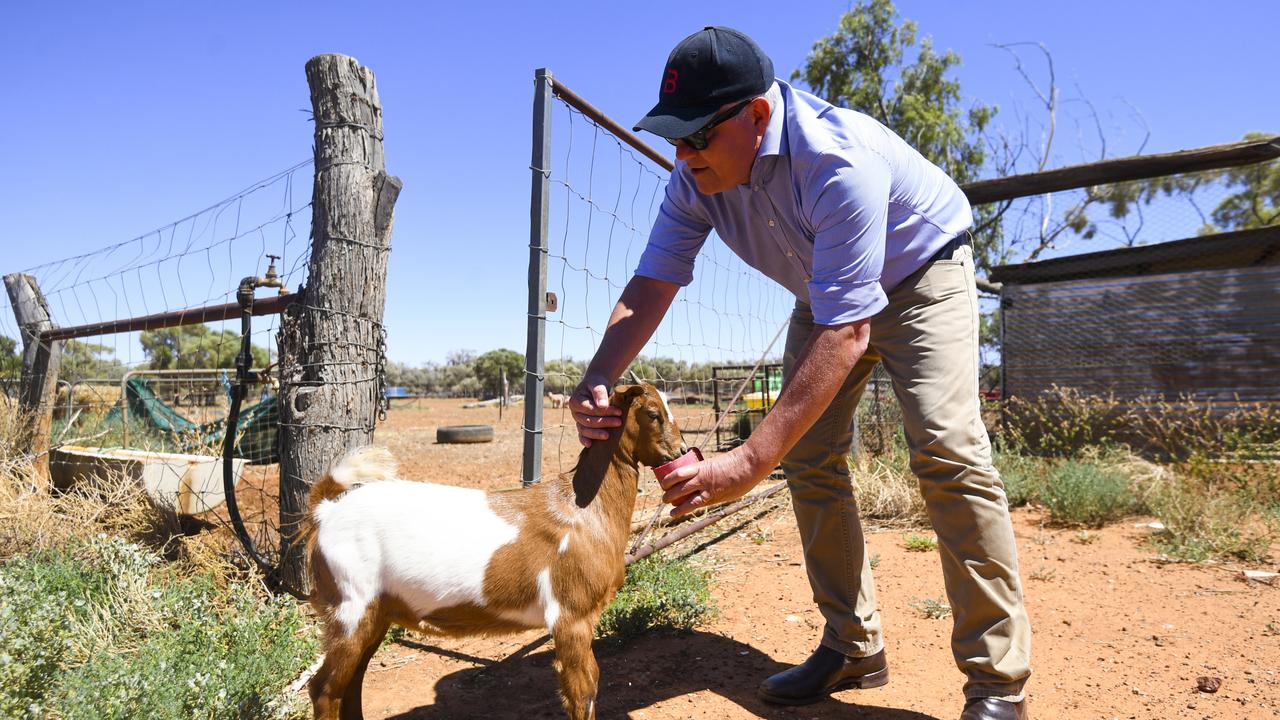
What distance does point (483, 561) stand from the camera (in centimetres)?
254

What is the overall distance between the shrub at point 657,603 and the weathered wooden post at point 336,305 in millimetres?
1631

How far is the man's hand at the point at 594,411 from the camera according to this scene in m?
2.62

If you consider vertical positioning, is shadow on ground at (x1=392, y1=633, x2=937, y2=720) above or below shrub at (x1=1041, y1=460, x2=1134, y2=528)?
below

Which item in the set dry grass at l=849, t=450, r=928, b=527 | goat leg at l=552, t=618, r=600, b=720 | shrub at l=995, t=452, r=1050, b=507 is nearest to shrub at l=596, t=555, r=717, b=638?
goat leg at l=552, t=618, r=600, b=720

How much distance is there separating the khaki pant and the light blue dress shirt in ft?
0.63

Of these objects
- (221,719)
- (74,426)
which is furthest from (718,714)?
(74,426)

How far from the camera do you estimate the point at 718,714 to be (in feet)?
9.52

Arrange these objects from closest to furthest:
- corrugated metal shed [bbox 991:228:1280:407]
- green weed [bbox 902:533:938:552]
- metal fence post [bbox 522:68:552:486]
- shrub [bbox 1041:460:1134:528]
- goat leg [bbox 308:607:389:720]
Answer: goat leg [bbox 308:607:389:720]
metal fence post [bbox 522:68:552:486]
green weed [bbox 902:533:938:552]
shrub [bbox 1041:460:1134:528]
corrugated metal shed [bbox 991:228:1280:407]

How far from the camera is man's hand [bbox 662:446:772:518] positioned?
207 cm

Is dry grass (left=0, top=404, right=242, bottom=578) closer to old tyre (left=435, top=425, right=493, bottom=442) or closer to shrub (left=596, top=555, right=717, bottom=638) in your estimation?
shrub (left=596, top=555, right=717, bottom=638)

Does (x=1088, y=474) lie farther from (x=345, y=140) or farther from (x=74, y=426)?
(x=74, y=426)

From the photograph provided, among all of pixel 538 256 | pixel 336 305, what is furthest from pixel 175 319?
pixel 538 256

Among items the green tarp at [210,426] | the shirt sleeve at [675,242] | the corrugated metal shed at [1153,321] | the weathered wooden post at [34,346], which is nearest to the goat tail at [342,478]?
the shirt sleeve at [675,242]

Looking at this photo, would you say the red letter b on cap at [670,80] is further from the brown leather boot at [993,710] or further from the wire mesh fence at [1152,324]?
the wire mesh fence at [1152,324]
